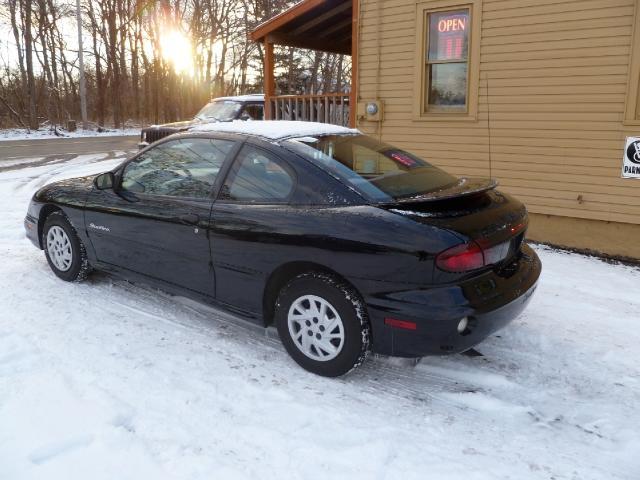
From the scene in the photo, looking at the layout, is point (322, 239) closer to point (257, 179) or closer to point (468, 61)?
point (257, 179)

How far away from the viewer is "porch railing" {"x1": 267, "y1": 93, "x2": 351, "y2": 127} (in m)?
9.34

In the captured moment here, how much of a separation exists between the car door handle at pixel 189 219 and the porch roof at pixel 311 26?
5.99m

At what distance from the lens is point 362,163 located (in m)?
3.89

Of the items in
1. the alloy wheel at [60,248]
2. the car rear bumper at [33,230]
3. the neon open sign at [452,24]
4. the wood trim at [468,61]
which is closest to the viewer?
the alloy wheel at [60,248]

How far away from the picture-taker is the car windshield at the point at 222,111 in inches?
489

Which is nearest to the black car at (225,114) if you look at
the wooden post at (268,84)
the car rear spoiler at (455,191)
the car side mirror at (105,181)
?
the wooden post at (268,84)

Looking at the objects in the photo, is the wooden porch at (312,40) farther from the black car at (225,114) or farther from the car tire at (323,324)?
the car tire at (323,324)

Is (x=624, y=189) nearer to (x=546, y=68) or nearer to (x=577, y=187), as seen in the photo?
(x=577, y=187)

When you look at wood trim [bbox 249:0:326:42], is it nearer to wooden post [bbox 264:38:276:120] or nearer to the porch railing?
wooden post [bbox 264:38:276:120]

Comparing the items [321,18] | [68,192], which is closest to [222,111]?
[321,18]

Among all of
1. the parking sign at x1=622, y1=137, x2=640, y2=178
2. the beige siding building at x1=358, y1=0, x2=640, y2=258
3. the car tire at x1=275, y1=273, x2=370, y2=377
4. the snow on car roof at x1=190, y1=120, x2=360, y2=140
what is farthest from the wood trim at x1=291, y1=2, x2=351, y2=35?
the car tire at x1=275, y1=273, x2=370, y2=377

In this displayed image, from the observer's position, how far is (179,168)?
4316 millimetres

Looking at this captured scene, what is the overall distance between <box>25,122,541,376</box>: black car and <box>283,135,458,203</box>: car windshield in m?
0.02

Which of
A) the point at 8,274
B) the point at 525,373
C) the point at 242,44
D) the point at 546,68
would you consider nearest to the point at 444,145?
the point at 546,68
